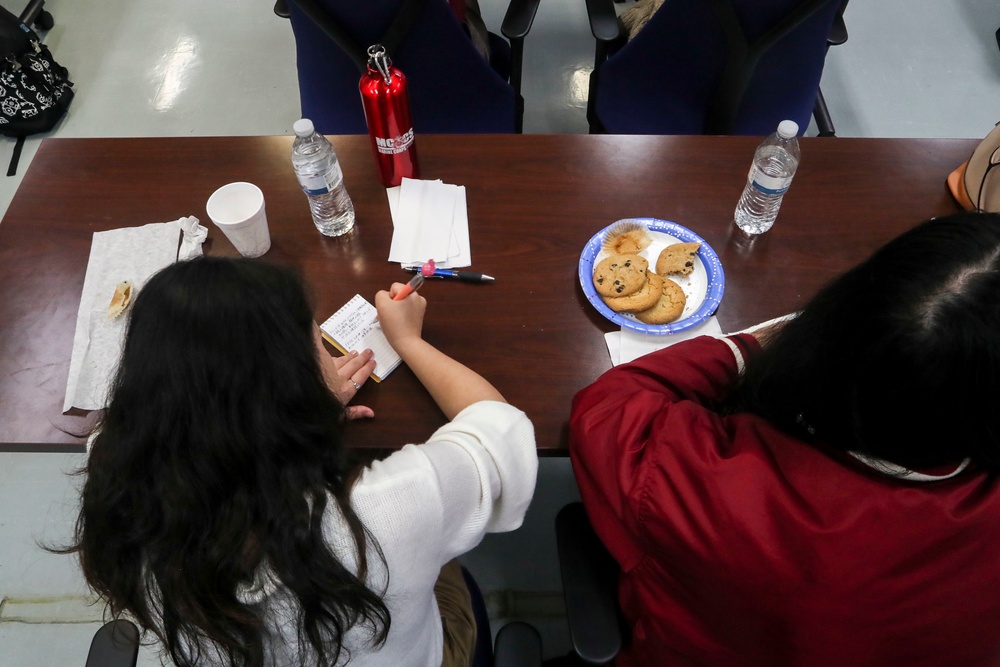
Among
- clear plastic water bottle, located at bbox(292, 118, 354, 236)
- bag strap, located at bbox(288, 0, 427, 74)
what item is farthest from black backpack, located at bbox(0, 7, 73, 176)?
clear plastic water bottle, located at bbox(292, 118, 354, 236)

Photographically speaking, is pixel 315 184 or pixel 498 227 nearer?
pixel 315 184

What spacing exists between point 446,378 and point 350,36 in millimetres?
1003

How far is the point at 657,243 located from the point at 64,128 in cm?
248

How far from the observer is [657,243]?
114 cm

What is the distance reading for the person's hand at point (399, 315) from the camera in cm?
101

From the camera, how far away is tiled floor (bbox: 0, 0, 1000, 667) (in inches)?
95.0

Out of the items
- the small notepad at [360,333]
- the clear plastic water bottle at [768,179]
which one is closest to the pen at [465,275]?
the small notepad at [360,333]

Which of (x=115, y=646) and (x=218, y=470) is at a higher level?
(x=218, y=470)

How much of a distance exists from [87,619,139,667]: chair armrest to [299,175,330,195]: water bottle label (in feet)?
2.35

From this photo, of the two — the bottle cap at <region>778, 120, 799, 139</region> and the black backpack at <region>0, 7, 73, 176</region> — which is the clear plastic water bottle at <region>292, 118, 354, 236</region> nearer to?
the bottle cap at <region>778, 120, 799, 139</region>

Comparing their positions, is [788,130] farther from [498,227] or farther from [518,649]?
[518,649]

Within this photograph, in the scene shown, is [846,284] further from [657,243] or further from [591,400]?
[657,243]

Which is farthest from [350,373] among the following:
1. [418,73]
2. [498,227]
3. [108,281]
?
[418,73]

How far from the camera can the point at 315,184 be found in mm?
1070
